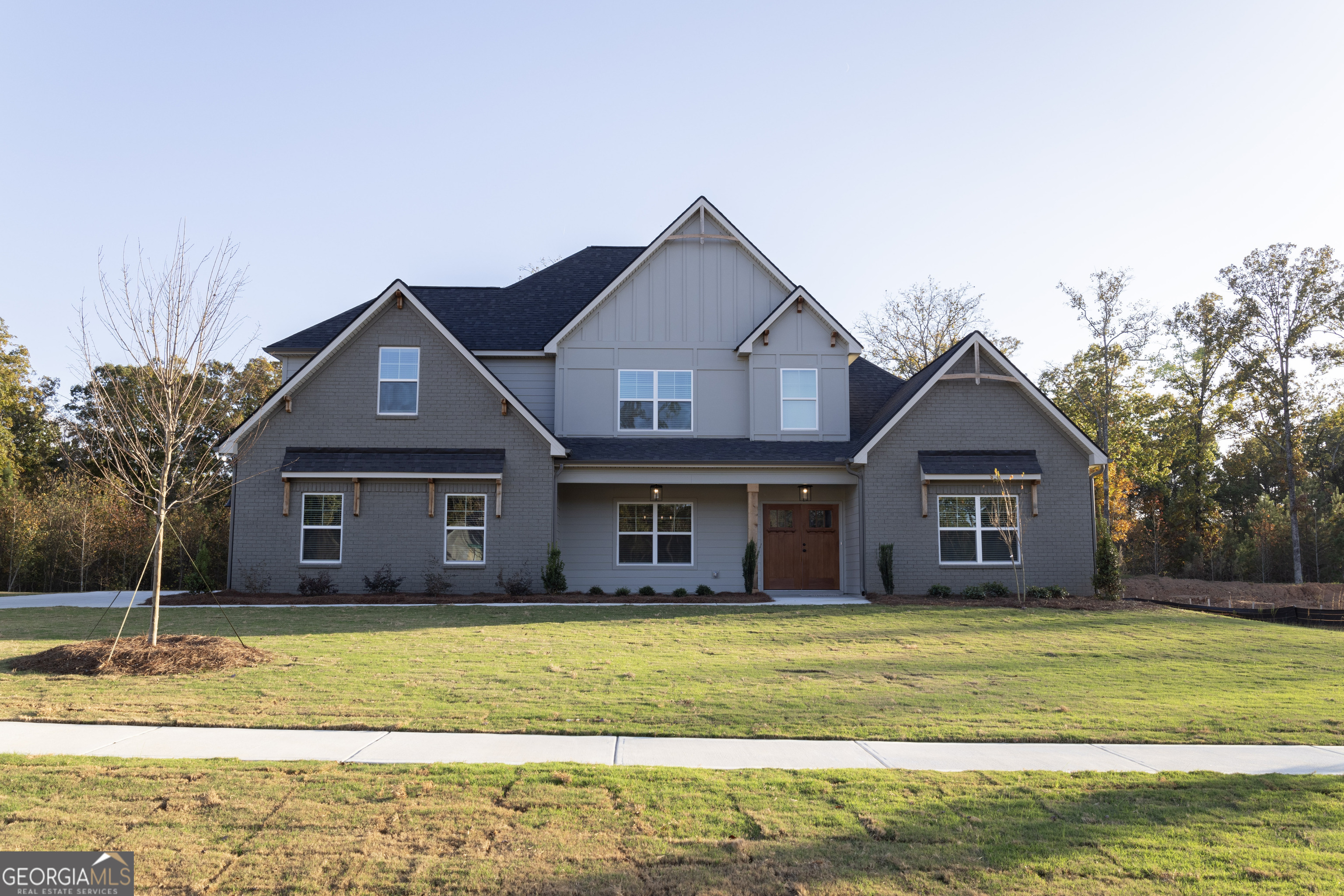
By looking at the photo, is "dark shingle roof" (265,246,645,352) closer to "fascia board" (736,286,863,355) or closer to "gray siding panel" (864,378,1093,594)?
"fascia board" (736,286,863,355)

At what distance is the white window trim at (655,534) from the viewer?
2252 centimetres

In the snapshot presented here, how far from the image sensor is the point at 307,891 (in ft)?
13.5

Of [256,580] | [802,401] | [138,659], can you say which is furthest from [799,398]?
[138,659]

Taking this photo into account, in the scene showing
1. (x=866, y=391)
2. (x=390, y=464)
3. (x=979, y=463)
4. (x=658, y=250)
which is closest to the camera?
(x=390, y=464)

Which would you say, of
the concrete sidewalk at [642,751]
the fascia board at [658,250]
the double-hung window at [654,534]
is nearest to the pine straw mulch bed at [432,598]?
the double-hung window at [654,534]

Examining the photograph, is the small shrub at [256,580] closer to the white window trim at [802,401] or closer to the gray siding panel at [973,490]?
the white window trim at [802,401]

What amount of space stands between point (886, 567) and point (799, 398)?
514 centimetres

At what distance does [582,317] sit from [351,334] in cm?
579

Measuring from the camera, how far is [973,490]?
20844 mm

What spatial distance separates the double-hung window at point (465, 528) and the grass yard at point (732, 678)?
12.6 ft

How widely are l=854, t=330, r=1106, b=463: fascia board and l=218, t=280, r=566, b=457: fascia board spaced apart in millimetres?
7563

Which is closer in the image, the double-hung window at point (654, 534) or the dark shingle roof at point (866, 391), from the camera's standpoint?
the double-hung window at point (654, 534)

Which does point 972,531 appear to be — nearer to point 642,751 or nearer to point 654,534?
point 654,534

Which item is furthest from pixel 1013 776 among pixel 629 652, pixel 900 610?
pixel 900 610
